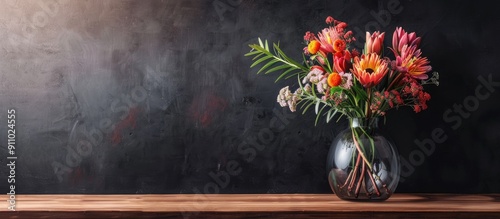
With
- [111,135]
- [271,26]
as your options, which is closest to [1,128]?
[111,135]

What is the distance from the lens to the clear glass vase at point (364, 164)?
5.65ft

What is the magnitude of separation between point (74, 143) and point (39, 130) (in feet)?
0.47

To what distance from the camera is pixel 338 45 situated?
5.64 ft

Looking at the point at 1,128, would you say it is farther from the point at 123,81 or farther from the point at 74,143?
the point at 123,81

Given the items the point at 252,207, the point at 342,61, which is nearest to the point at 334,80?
the point at 342,61

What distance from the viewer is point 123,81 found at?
204 cm

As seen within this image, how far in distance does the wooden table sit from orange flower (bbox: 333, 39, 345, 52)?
1.61 ft

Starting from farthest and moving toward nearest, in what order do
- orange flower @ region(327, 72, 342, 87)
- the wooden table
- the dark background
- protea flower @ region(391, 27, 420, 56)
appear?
the dark background → protea flower @ region(391, 27, 420, 56) → orange flower @ region(327, 72, 342, 87) → the wooden table

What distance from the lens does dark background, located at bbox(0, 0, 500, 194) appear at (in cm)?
203

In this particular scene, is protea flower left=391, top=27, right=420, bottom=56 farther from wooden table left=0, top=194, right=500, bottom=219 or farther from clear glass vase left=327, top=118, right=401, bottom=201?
wooden table left=0, top=194, right=500, bottom=219

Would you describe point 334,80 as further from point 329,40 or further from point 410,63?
point 410,63

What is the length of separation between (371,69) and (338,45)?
13 centimetres

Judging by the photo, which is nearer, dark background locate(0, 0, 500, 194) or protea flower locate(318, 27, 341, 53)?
protea flower locate(318, 27, 341, 53)

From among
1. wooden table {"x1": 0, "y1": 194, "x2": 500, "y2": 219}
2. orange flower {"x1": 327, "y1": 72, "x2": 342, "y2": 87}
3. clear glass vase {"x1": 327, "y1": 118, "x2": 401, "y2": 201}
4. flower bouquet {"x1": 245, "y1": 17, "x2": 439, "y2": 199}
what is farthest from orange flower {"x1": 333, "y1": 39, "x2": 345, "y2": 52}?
wooden table {"x1": 0, "y1": 194, "x2": 500, "y2": 219}
